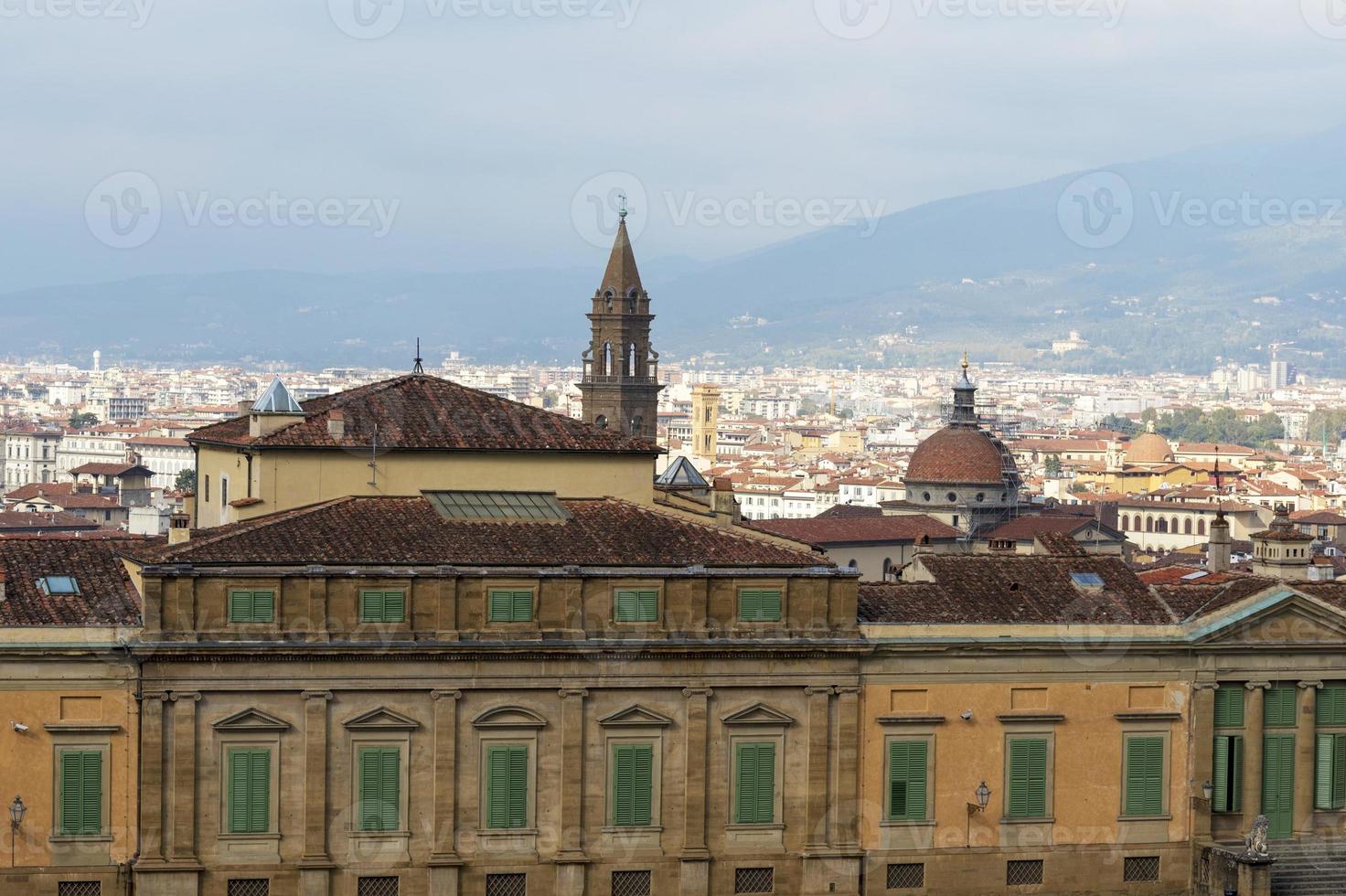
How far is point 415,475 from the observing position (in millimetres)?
43219

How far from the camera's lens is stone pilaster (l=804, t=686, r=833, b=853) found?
1587 inches

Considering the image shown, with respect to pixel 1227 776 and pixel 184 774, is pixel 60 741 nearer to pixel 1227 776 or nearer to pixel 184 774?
pixel 184 774

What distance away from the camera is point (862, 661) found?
40.6 metres

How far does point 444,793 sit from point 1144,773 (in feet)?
34.4

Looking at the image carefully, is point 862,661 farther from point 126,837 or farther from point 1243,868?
point 126,837

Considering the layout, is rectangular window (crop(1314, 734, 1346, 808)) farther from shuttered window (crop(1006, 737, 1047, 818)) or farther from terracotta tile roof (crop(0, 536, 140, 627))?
terracotta tile roof (crop(0, 536, 140, 627))

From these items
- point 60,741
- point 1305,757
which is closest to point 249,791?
point 60,741

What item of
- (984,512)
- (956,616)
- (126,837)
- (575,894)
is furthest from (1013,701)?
(984,512)

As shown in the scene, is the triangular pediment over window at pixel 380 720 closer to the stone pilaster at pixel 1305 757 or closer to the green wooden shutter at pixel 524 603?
the green wooden shutter at pixel 524 603

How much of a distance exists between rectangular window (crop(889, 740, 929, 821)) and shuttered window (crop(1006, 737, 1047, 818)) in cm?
139

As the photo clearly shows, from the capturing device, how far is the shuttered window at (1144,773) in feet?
137

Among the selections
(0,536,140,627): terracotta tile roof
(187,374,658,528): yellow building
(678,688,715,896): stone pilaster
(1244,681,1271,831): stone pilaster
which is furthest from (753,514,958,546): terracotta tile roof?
(0,536,140,627): terracotta tile roof

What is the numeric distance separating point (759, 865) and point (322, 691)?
6.76 meters

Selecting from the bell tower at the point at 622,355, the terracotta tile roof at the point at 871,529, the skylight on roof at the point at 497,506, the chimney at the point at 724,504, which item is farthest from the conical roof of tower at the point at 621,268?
the skylight on roof at the point at 497,506
